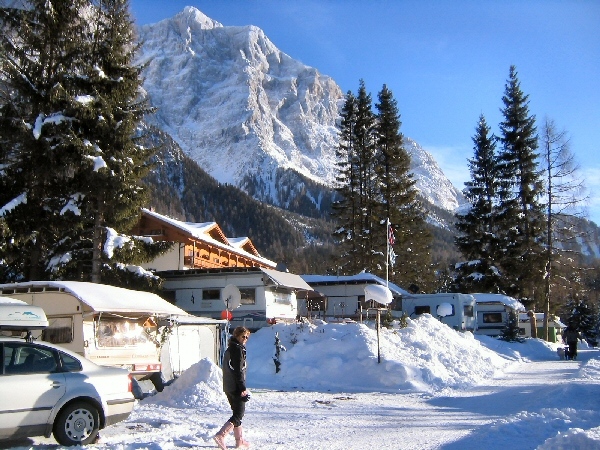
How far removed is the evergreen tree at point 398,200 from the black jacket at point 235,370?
114 ft

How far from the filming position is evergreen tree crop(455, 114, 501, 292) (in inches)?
1730

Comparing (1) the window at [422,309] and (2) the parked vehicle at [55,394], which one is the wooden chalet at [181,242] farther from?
(2) the parked vehicle at [55,394]

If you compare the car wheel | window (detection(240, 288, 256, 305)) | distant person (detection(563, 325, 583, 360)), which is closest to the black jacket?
the car wheel

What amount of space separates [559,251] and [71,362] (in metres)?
35.5

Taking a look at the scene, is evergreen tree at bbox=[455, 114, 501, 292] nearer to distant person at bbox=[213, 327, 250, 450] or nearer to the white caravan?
the white caravan

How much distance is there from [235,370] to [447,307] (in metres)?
31.0

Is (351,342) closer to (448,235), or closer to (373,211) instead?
(373,211)

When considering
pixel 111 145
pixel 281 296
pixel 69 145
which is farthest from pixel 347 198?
pixel 69 145

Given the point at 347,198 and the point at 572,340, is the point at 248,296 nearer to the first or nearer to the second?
the point at 572,340

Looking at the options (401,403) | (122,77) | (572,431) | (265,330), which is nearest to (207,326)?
(265,330)

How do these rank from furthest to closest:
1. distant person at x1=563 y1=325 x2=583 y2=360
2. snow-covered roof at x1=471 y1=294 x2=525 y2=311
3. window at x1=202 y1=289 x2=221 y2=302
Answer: snow-covered roof at x1=471 y1=294 x2=525 y2=311 < window at x1=202 y1=289 x2=221 y2=302 < distant person at x1=563 y1=325 x2=583 y2=360

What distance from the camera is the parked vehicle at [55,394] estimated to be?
288 inches

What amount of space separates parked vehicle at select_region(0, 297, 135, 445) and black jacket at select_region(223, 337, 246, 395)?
5.98 ft

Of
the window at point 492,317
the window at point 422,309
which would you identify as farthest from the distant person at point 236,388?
the window at point 492,317
